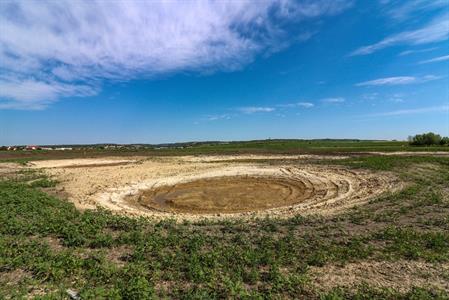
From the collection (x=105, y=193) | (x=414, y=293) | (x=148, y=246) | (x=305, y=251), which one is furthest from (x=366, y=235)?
(x=105, y=193)

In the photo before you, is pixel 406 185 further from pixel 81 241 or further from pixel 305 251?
pixel 81 241

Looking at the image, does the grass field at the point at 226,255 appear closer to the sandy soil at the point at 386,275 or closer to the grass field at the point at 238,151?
the sandy soil at the point at 386,275

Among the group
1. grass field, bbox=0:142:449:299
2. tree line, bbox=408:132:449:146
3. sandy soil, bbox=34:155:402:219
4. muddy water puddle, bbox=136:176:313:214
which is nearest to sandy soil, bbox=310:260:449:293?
grass field, bbox=0:142:449:299

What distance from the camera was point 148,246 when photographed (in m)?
8.40

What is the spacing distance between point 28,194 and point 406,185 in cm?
2133

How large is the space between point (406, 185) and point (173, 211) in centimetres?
1333

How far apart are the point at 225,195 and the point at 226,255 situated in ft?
35.3

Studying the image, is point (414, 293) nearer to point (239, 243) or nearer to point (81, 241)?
point (239, 243)

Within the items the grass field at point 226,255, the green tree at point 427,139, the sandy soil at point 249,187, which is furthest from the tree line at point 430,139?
the grass field at point 226,255

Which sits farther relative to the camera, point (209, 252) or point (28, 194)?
point (28, 194)

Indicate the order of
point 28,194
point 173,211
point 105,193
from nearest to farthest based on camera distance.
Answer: point 173,211 < point 28,194 < point 105,193

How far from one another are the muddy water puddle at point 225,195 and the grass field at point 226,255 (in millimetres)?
4412

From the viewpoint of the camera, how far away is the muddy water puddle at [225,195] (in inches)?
619

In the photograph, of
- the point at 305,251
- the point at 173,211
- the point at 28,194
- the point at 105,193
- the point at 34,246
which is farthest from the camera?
the point at 105,193
